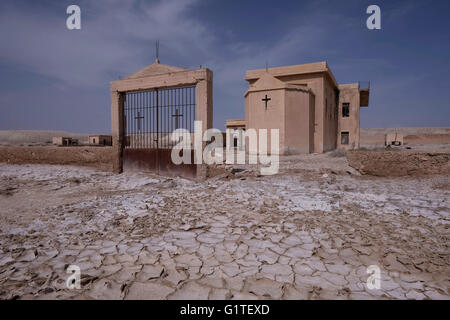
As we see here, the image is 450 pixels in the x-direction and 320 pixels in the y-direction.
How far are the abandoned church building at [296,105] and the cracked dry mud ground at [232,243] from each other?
10064 millimetres

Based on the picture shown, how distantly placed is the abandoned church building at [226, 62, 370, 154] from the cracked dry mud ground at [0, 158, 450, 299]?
10.1m

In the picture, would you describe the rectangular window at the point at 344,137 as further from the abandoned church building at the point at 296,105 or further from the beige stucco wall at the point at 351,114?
the abandoned church building at the point at 296,105

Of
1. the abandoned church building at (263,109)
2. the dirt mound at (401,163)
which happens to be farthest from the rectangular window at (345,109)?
the dirt mound at (401,163)

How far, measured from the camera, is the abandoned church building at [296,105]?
1525 cm

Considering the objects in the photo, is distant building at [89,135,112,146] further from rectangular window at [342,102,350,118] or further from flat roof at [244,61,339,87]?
rectangular window at [342,102,350,118]

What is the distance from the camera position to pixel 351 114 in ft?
71.2

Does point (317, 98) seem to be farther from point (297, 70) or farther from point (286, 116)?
point (286, 116)

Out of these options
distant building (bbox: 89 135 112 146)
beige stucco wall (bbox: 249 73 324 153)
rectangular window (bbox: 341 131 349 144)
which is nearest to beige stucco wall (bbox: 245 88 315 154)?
beige stucco wall (bbox: 249 73 324 153)

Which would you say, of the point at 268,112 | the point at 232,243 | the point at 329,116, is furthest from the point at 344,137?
the point at 232,243

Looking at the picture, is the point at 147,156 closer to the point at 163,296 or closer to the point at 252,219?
the point at 252,219

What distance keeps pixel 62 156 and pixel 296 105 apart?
494 inches

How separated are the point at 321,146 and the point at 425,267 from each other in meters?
15.7

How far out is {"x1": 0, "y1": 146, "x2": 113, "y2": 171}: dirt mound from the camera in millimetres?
8508

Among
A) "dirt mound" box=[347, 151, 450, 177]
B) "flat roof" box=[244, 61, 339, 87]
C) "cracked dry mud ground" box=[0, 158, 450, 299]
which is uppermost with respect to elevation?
"flat roof" box=[244, 61, 339, 87]
